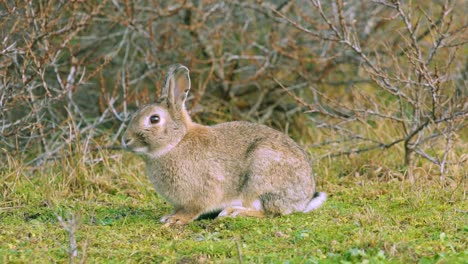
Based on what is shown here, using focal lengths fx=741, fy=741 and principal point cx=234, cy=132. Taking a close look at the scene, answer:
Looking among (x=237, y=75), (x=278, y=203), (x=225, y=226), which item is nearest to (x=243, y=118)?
(x=237, y=75)

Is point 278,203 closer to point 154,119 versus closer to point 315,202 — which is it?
point 315,202

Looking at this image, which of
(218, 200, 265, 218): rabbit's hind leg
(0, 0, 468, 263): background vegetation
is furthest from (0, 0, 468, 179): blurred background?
(218, 200, 265, 218): rabbit's hind leg

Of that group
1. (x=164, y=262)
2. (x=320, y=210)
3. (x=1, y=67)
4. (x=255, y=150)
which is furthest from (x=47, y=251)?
(x=1, y=67)

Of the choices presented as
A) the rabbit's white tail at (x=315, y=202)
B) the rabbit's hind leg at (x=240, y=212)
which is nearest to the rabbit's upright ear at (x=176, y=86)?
the rabbit's hind leg at (x=240, y=212)

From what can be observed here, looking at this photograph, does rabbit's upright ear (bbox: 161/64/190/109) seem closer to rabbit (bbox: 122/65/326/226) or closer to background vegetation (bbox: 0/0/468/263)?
rabbit (bbox: 122/65/326/226)

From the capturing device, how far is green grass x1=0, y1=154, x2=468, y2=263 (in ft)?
14.8

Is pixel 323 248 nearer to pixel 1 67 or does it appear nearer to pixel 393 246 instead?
pixel 393 246

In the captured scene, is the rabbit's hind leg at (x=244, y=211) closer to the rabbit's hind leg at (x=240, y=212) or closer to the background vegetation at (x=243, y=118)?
the rabbit's hind leg at (x=240, y=212)

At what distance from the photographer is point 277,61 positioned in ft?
31.6

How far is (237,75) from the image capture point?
33.3 feet

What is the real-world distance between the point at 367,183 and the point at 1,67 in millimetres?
3670

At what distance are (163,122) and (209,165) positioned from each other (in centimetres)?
49

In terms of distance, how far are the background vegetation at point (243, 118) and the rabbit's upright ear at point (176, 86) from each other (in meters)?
0.97

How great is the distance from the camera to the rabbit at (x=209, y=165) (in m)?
5.64
